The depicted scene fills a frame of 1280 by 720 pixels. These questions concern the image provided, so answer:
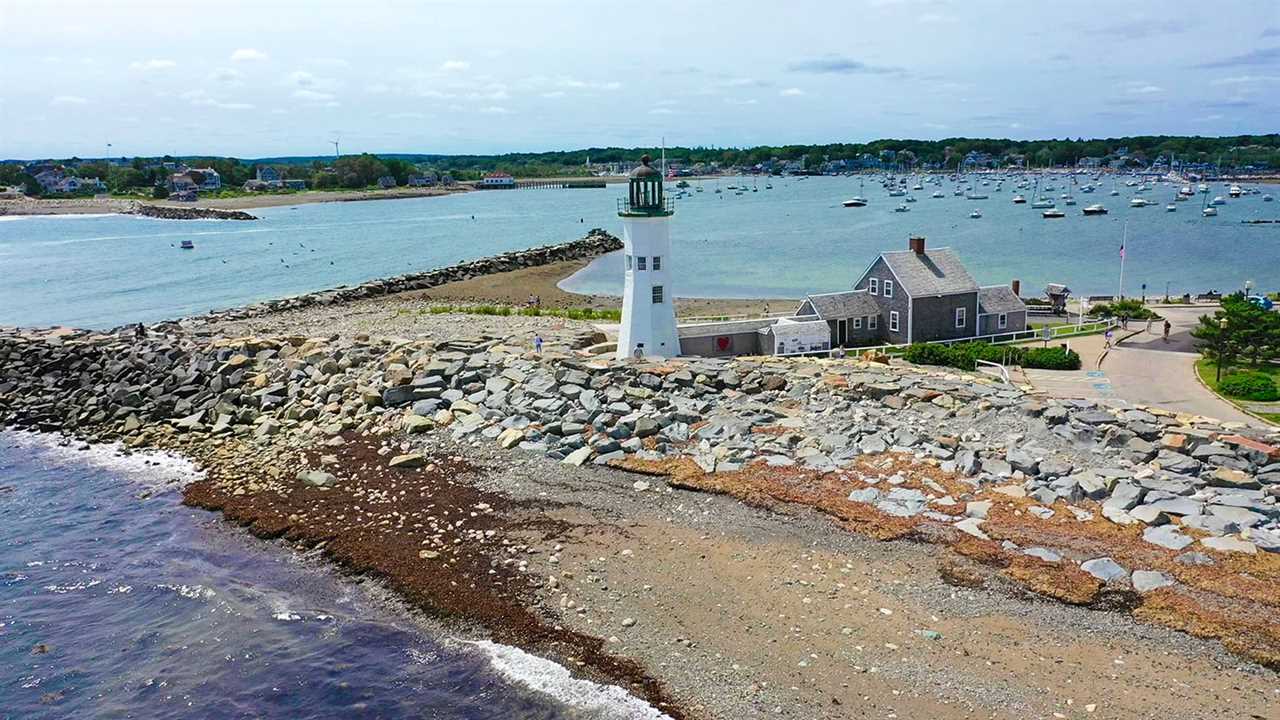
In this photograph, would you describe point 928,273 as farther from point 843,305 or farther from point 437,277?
point 437,277

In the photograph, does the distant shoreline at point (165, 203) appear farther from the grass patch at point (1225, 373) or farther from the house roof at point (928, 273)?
the grass patch at point (1225, 373)

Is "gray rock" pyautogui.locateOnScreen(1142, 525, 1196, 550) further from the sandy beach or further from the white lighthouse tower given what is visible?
the sandy beach

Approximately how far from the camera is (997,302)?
34.2m

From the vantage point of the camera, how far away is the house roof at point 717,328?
30.2 meters

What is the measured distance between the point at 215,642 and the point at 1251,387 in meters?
26.1

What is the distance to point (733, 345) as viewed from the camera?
31312mm

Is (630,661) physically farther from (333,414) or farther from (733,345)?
(733,345)

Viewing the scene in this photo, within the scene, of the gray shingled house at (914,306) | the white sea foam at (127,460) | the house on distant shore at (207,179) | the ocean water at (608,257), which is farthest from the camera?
the house on distant shore at (207,179)

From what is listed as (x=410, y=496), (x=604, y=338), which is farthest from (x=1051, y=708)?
(x=604, y=338)

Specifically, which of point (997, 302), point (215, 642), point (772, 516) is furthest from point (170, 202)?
point (772, 516)

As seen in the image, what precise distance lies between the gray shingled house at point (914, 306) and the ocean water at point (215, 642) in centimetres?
2163

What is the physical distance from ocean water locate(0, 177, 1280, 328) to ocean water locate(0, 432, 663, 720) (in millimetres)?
38089

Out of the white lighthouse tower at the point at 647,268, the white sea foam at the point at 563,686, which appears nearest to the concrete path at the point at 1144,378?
the white lighthouse tower at the point at 647,268

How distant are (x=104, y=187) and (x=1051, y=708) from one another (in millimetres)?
227417
